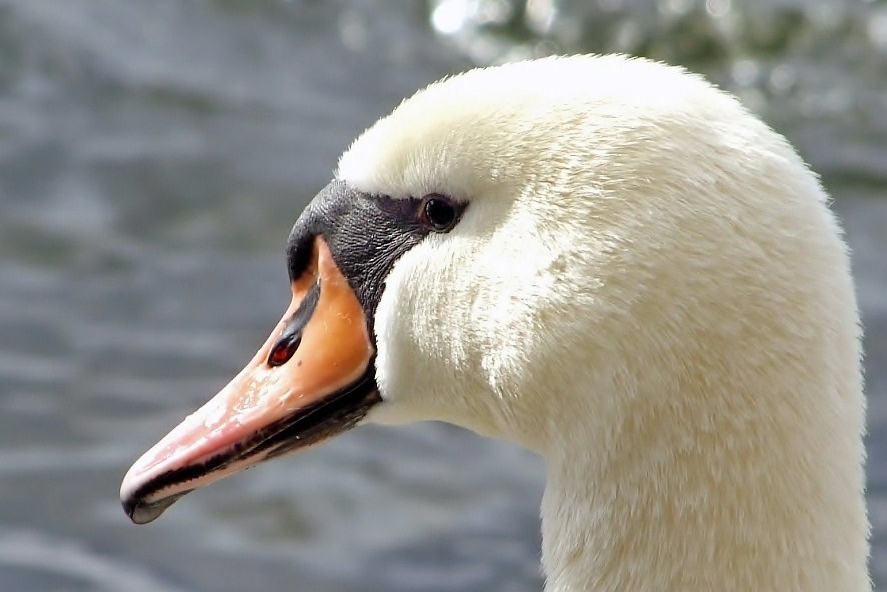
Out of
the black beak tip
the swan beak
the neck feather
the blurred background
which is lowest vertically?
the neck feather

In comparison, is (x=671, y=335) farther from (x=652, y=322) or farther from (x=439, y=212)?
(x=439, y=212)

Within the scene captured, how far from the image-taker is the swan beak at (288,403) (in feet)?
11.1

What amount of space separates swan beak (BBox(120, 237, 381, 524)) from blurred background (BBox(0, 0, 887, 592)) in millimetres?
2491

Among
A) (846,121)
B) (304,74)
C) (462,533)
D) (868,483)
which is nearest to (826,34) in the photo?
(846,121)

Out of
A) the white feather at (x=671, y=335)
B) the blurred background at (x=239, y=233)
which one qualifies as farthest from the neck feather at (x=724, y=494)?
the blurred background at (x=239, y=233)

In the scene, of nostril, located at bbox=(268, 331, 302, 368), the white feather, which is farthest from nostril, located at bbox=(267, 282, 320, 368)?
the white feather

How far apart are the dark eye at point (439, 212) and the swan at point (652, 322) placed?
12 millimetres

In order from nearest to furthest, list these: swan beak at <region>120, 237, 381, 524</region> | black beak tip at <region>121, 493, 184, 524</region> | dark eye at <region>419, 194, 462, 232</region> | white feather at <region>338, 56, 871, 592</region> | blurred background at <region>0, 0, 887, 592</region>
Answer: white feather at <region>338, 56, 871, 592</region>
dark eye at <region>419, 194, 462, 232</region>
swan beak at <region>120, 237, 381, 524</region>
black beak tip at <region>121, 493, 184, 524</region>
blurred background at <region>0, 0, 887, 592</region>

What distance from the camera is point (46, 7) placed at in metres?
9.61

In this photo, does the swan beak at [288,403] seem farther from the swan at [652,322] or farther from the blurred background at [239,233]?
the blurred background at [239,233]

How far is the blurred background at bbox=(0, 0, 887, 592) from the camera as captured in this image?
242 inches

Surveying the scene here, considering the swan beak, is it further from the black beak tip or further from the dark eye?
the dark eye

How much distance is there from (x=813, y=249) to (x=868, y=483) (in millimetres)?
3878

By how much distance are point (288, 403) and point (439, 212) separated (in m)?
0.57
